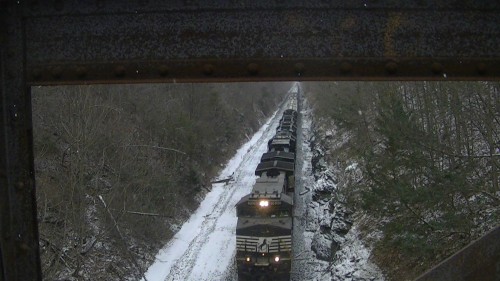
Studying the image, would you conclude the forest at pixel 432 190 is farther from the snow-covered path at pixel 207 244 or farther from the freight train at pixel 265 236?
the snow-covered path at pixel 207 244

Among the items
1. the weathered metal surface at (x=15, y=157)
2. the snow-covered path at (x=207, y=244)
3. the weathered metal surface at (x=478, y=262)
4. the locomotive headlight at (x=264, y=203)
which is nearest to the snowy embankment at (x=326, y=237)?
the snow-covered path at (x=207, y=244)

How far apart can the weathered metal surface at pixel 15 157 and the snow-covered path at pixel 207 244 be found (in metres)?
13.2

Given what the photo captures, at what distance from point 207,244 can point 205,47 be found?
16.1 meters

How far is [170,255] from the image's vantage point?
16.9 m

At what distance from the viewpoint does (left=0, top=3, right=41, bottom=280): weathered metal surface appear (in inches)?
82.5

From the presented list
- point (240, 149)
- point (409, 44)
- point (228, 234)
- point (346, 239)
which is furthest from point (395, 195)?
point (240, 149)

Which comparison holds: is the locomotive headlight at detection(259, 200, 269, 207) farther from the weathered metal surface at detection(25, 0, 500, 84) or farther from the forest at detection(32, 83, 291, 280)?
the weathered metal surface at detection(25, 0, 500, 84)

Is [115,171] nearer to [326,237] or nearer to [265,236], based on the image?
[265,236]

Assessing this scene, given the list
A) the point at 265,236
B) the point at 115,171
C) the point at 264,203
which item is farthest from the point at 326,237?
Answer: the point at 115,171

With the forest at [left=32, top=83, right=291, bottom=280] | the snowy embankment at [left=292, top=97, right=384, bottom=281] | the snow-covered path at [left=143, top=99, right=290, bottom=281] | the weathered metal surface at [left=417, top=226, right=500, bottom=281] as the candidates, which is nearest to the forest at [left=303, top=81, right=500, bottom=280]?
the snowy embankment at [left=292, top=97, right=384, bottom=281]

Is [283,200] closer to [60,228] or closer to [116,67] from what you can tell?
[60,228]

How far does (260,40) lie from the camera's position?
81.8 inches

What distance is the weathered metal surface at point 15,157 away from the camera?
2.10m

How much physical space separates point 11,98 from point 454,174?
1041 centimetres
